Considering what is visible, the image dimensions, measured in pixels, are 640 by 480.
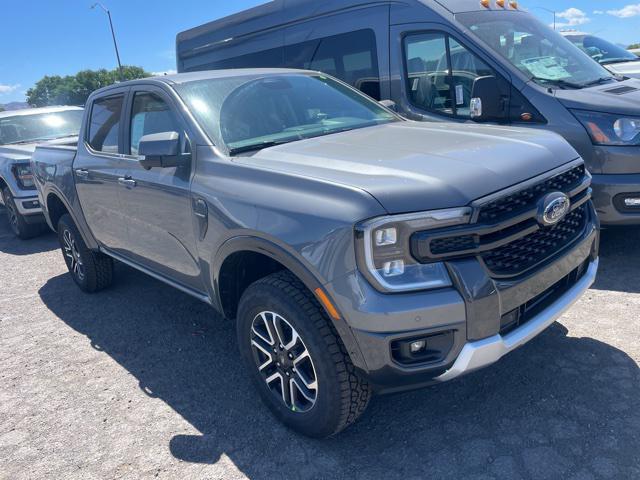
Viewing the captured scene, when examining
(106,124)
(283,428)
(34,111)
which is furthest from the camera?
(34,111)

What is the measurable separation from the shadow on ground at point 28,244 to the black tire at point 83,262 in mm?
2267

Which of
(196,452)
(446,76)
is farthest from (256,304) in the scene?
(446,76)

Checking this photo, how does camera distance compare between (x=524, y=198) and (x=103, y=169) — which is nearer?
(x=524, y=198)

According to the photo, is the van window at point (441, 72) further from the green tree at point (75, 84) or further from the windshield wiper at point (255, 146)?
the green tree at point (75, 84)

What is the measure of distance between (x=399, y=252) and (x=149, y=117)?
2287mm

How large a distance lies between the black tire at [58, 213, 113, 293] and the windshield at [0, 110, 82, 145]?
4.02m

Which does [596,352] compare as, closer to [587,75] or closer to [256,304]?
[256,304]

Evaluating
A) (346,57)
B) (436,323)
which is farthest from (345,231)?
(346,57)

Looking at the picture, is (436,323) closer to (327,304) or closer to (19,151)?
(327,304)

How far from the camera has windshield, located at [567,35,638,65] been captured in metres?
8.16

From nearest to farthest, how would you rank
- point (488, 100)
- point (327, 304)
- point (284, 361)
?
point (327, 304), point (284, 361), point (488, 100)

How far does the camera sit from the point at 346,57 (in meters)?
6.30

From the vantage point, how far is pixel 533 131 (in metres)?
3.13

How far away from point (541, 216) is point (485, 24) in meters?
3.31
